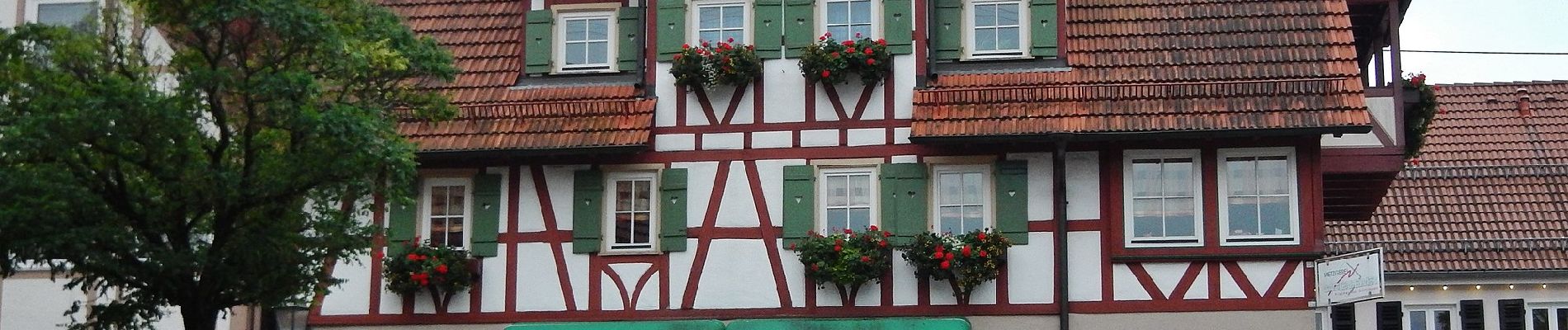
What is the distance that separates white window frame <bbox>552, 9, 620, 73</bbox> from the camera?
24.8m

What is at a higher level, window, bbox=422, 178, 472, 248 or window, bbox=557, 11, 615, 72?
window, bbox=557, 11, 615, 72

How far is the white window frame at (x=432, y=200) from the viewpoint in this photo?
79.6 ft

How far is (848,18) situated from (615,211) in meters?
3.08

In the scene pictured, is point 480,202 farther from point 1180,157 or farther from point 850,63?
point 1180,157

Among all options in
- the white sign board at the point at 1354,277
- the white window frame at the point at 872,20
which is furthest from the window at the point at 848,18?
the white sign board at the point at 1354,277

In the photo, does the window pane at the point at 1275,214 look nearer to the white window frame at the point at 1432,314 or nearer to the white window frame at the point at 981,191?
the white window frame at the point at 981,191

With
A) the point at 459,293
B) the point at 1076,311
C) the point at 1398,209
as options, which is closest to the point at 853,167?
the point at 1076,311

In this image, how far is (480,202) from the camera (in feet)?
79.7

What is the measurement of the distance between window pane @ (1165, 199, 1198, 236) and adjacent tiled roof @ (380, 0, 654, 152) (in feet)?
17.1

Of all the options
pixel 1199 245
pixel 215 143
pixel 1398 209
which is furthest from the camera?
pixel 1398 209

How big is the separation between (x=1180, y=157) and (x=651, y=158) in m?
5.31

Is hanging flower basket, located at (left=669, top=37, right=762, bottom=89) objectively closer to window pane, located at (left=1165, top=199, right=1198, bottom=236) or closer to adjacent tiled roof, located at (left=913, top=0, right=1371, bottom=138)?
adjacent tiled roof, located at (left=913, top=0, right=1371, bottom=138)

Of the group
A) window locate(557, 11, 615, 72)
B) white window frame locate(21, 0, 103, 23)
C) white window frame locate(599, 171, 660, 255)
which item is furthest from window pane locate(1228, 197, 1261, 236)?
white window frame locate(21, 0, 103, 23)

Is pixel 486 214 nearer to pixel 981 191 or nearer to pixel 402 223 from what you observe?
pixel 402 223
